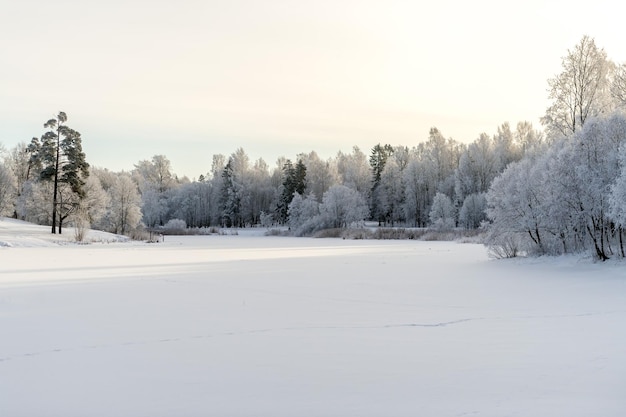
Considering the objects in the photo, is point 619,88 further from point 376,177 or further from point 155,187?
point 155,187

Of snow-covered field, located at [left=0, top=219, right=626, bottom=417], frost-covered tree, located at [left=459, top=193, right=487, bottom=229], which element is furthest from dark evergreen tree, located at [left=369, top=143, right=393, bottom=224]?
snow-covered field, located at [left=0, top=219, right=626, bottom=417]

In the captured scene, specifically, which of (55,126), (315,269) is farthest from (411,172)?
(315,269)

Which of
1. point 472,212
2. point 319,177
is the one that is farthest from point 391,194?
point 472,212

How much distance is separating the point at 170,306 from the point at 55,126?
3992 cm

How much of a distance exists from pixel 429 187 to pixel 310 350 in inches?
2753

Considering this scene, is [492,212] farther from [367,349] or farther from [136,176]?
[136,176]

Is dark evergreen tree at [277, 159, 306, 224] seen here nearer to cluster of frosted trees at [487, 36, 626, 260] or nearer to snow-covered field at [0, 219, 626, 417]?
cluster of frosted trees at [487, 36, 626, 260]

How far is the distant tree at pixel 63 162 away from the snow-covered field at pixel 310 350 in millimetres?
33299

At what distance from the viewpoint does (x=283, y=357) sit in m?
6.25

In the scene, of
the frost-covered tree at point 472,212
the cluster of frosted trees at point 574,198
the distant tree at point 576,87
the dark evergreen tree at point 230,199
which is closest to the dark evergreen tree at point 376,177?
the frost-covered tree at point 472,212

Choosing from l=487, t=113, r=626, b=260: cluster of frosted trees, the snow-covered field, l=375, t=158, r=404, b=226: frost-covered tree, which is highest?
l=375, t=158, r=404, b=226: frost-covered tree

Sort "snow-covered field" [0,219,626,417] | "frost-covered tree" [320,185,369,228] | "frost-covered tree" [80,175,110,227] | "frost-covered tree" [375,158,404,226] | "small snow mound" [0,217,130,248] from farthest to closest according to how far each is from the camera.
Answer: "frost-covered tree" [375,158,404,226]
"frost-covered tree" [320,185,369,228]
"frost-covered tree" [80,175,110,227]
"small snow mound" [0,217,130,248]
"snow-covered field" [0,219,626,417]

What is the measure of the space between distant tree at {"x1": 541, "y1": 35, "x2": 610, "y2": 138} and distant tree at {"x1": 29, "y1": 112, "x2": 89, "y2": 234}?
36633 mm

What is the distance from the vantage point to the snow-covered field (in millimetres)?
4707
